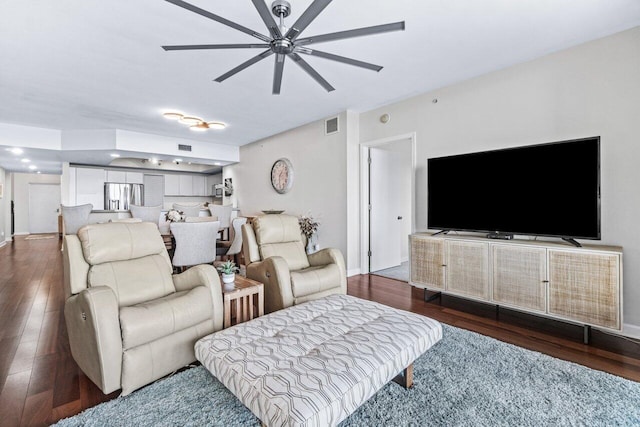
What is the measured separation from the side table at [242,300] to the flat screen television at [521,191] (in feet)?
7.25

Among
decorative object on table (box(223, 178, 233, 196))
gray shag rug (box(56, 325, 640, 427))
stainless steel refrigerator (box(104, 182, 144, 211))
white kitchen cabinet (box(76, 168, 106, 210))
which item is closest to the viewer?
gray shag rug (box(56, 325, 640, 427))

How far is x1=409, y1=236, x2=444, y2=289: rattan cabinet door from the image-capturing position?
3.25m

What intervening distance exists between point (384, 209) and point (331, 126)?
1620 mm

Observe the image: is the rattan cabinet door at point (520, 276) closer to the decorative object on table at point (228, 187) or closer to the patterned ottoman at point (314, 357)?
the patterned ottoman at point (314, 357)

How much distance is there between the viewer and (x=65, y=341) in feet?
7.93

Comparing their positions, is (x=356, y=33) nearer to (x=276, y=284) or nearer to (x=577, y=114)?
(x=276, y=284)

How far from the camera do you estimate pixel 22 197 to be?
1006 centimetres

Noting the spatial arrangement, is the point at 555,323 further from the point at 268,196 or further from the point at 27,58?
the point at 27,58

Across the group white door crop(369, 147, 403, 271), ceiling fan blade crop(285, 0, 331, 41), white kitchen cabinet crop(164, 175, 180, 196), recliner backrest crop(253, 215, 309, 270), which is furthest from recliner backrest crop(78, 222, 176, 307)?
white kitchen cabinet crop(164, 175, 180, 196)

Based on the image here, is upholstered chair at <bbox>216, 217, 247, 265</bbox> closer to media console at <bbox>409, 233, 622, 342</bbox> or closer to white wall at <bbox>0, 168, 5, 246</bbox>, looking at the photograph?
media console at <bbox>409, 233, 622, 342</bbox>

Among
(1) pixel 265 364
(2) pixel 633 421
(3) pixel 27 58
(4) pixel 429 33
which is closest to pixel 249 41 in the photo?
(4) pixel 429 33

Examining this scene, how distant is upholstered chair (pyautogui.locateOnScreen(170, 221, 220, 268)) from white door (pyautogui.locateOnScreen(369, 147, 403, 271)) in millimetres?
2400

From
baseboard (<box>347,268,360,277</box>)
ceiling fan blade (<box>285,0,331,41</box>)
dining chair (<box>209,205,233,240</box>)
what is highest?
ceiling fan blade (<box>285,0,331,41</box>)

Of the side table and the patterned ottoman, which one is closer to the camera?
the patterned ottoman
